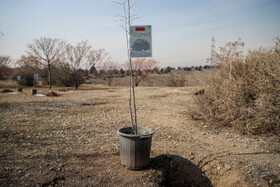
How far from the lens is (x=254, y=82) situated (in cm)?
445

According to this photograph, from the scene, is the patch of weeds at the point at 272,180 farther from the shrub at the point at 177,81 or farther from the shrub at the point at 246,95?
the shrub at the point at 177,81

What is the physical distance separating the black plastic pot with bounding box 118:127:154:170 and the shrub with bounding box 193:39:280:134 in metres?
2.72

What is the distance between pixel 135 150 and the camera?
274 centimetres

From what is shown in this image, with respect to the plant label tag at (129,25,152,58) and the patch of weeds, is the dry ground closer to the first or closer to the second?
the patch of weeds

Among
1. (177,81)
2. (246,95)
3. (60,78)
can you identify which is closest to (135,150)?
(246,95)

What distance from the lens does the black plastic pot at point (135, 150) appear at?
272cm

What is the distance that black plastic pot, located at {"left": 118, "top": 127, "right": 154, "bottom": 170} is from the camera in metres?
2.72

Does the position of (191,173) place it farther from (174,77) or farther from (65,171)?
(174,77)

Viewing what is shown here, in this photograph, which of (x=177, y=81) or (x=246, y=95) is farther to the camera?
(x=177, y=81)

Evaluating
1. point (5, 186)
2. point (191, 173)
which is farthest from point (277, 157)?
point (5, 186)

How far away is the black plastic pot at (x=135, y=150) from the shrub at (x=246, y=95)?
2.72 metres

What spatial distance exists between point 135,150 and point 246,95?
323cm

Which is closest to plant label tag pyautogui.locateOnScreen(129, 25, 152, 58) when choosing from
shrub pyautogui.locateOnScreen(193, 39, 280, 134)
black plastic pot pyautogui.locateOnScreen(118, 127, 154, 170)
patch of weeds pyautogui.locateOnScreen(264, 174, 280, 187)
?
black plastic pot pyautogui.locateOnScreen(118, 127, 154, 170)

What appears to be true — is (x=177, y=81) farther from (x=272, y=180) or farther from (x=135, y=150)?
(x=135, y=150)
